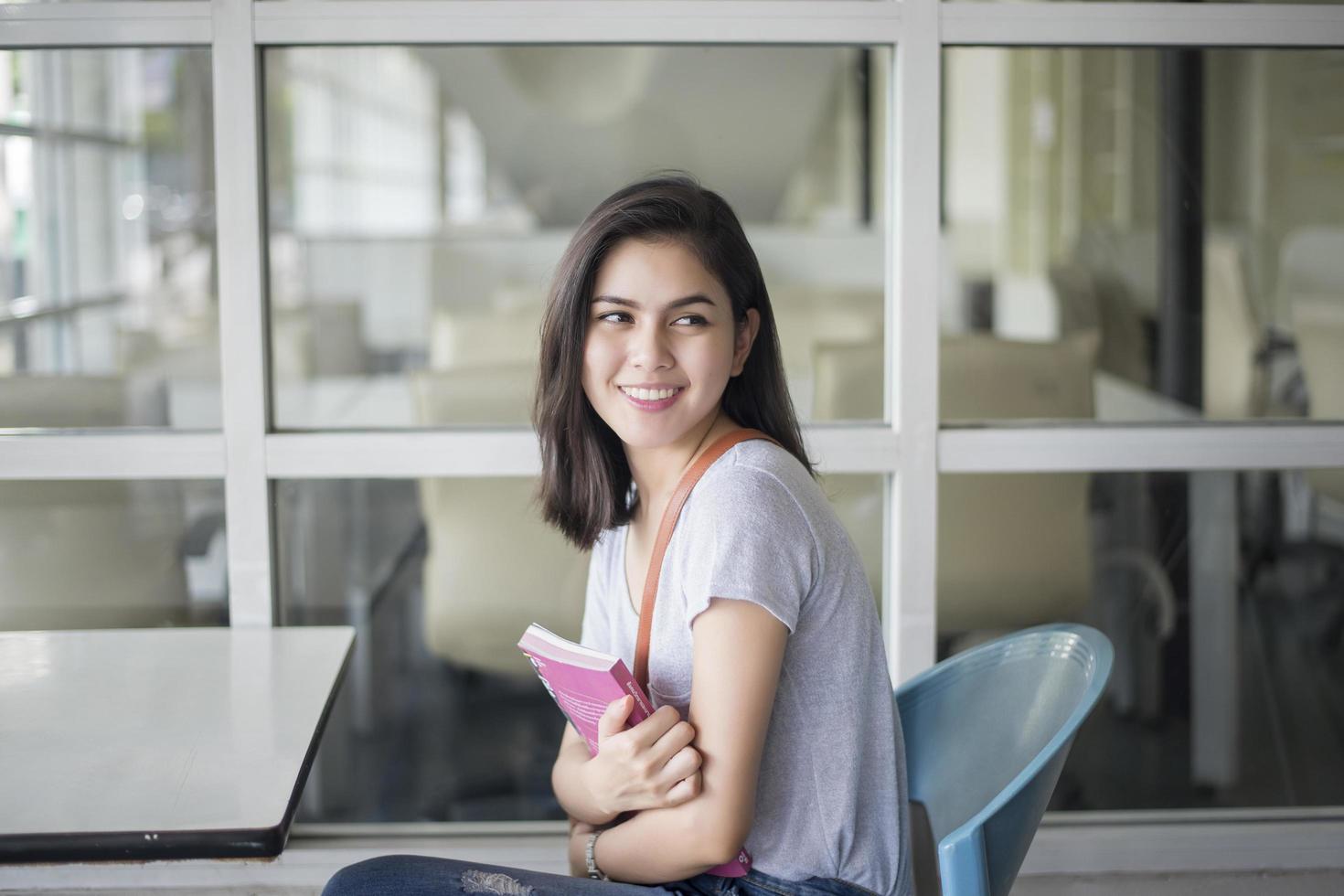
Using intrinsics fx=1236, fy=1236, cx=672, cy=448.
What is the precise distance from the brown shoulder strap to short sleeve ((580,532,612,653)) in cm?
13

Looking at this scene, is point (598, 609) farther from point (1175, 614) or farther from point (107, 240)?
point (107, 240)

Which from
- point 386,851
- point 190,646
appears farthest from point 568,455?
point 386,851

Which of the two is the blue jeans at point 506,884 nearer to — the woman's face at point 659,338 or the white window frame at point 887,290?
the woman's face at point 659,338

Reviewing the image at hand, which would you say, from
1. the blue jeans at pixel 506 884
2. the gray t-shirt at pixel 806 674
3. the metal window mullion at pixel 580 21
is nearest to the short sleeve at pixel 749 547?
the gray t-shirt at pixel 806 674

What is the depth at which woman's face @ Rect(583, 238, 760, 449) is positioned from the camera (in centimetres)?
114

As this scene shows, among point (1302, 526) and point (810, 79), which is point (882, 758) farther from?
point (810, 79)

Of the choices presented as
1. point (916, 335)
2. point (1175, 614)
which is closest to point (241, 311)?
point (916, 335)

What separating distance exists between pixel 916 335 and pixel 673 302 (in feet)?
2.01

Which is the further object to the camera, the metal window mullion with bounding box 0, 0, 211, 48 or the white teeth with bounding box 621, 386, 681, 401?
the metal window mullion with bounding box 0, 0, 211, 48

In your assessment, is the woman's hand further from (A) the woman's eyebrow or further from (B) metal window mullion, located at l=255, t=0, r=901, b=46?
(B) metal window mullion, located at l=255, t=0, r=901, b=46

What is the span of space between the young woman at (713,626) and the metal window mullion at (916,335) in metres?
0.48

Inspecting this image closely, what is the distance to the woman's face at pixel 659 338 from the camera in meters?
1.14

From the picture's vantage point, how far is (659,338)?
1.15 metres

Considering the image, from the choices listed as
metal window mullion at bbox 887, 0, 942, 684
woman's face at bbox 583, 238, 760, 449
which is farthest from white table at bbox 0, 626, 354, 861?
metal window mullion at bbox 887, 0, 942, 684
